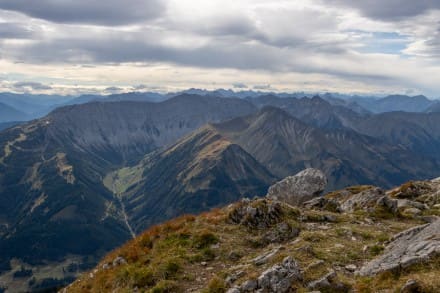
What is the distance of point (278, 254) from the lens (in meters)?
20.4

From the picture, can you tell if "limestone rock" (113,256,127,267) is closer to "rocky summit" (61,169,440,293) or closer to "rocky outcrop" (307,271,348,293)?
"rocky summit" (61,169,440,293)

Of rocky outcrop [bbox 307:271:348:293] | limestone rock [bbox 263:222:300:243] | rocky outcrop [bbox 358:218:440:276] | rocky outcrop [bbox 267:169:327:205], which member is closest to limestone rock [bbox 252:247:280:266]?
limestone rock [bbox 263:222:300:243]

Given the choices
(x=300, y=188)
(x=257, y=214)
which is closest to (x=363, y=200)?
(x=300, y=188)

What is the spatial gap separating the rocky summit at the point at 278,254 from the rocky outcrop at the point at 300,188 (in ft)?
54.7

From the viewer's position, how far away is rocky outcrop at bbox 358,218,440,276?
16.5 metres

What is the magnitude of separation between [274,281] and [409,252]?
6.80m

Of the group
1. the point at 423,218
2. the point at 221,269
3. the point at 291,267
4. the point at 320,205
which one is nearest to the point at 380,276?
the point at 291,267

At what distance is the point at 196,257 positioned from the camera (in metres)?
22.0

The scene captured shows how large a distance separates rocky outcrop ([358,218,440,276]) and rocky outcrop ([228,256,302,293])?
3.46 m

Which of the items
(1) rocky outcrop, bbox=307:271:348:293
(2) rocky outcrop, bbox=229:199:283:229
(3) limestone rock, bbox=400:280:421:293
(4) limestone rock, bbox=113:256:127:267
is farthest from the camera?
(2) rocky outcrop, bbox=229:199:283:229

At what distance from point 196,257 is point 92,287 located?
6.86 meters

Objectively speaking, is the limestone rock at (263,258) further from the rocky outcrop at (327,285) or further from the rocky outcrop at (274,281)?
the rocky outcrop at (327,285)

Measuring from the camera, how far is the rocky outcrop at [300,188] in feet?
167

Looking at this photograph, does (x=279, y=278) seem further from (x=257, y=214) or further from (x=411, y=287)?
(x=257, y=214)
